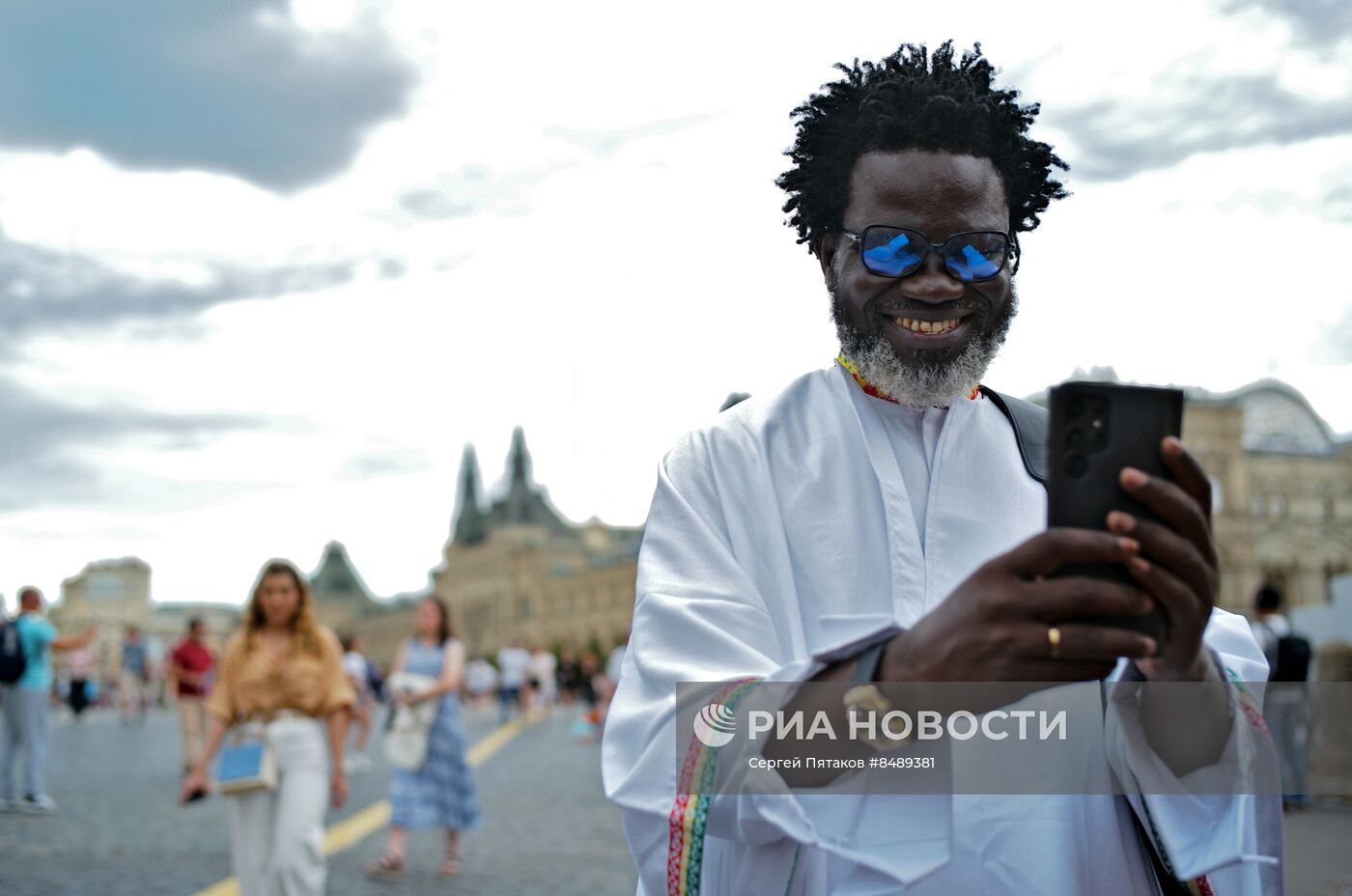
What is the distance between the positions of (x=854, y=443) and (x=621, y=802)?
67cm

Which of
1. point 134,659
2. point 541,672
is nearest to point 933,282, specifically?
point 134,659

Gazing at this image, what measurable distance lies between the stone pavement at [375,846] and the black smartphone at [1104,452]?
212 inches

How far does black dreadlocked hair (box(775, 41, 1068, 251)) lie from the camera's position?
2.31 m

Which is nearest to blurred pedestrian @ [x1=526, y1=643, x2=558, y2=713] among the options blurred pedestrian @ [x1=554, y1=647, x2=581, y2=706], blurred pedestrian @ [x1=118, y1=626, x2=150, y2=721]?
blurred pedestrian @ [x1=118, y1=626, x2=150, y2=721]

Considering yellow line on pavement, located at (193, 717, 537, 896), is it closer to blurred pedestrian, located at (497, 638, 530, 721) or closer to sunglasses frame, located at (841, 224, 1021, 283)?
sunglasses frame, located at (841, 224, 1021, 283)

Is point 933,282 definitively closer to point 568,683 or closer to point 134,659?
point 134,659

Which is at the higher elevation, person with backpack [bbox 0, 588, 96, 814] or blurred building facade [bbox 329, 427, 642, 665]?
blurred building facade [bbox 329, 427, 642, 665]

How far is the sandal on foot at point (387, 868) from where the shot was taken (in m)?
8.70

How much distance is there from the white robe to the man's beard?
0.19ft

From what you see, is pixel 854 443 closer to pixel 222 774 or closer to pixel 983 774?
pixel 983 774

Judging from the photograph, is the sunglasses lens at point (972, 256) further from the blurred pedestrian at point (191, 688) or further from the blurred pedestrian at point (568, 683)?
the blurred pedestrian at point (568, 683)

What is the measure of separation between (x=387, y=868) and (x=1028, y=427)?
7.18 metres

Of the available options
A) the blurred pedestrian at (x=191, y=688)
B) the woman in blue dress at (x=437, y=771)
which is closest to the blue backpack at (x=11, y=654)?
the blurred pedestrian at (x=191, y=688)

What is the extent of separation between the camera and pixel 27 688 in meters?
12.1
